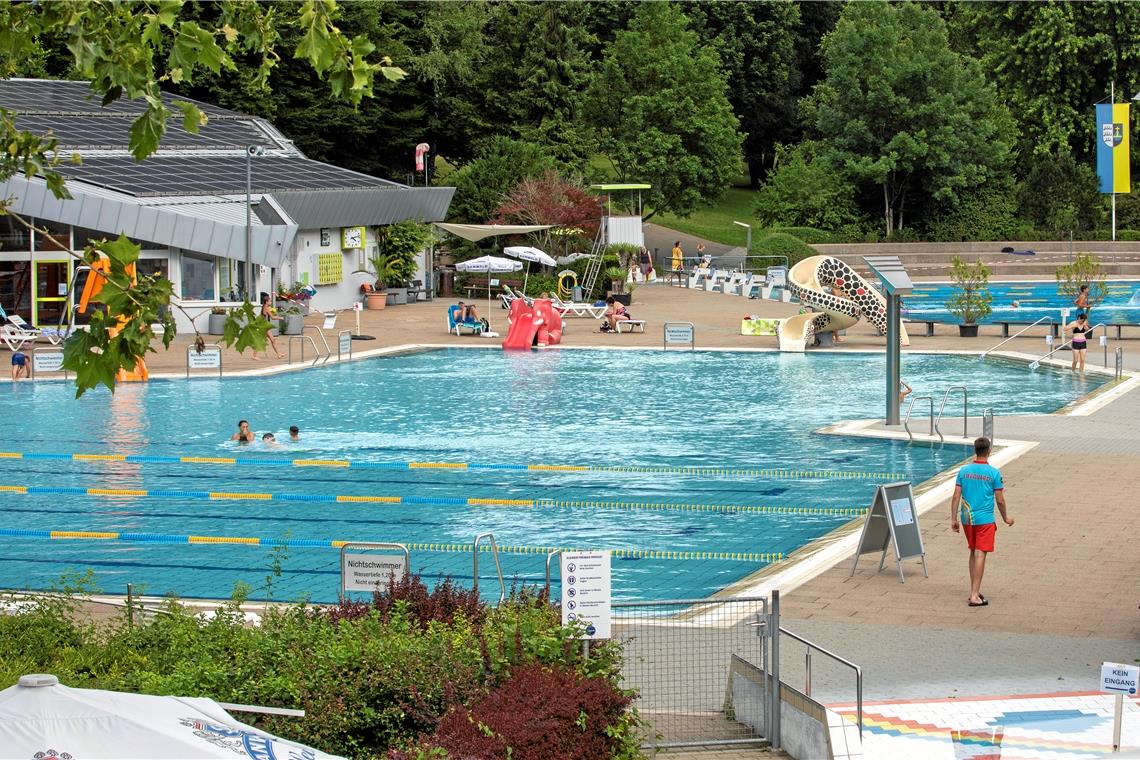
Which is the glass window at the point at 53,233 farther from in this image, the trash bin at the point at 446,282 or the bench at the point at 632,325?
the trash bin at the point at 446,282

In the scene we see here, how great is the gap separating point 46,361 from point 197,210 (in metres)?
9.15

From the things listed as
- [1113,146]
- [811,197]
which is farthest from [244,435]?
[1113,146]

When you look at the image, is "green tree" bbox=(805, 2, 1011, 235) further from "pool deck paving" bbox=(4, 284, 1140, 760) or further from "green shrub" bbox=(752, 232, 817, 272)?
Result: "pool deck paving" bbox=(4, 284, 1140, 760)

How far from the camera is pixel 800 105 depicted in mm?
62969

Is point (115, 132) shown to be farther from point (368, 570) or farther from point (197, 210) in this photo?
point (368, 570)

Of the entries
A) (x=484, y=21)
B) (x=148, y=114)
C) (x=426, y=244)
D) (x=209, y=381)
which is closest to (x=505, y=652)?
(x=148, y=114)

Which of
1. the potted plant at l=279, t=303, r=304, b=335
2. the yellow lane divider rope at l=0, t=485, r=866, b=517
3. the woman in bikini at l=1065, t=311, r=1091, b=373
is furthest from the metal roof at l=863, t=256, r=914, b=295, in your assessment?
the potted plant at l=279, t=303, r=304, b=335

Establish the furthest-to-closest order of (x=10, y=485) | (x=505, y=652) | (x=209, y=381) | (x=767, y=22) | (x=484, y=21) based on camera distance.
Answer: (x=767, y=22), (x=484, y=21), (x=209, y=381), (x=10, y=485), (x=505, y=652)

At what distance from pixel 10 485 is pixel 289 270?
2243 centimetres

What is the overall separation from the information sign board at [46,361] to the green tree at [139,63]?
68.0 feet

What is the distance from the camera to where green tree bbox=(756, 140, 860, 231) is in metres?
56.3

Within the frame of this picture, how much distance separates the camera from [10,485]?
19062 millimetres

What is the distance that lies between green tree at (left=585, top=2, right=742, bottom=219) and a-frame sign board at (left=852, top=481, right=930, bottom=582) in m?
43.9

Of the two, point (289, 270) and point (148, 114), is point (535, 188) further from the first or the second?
point (148, 114)
